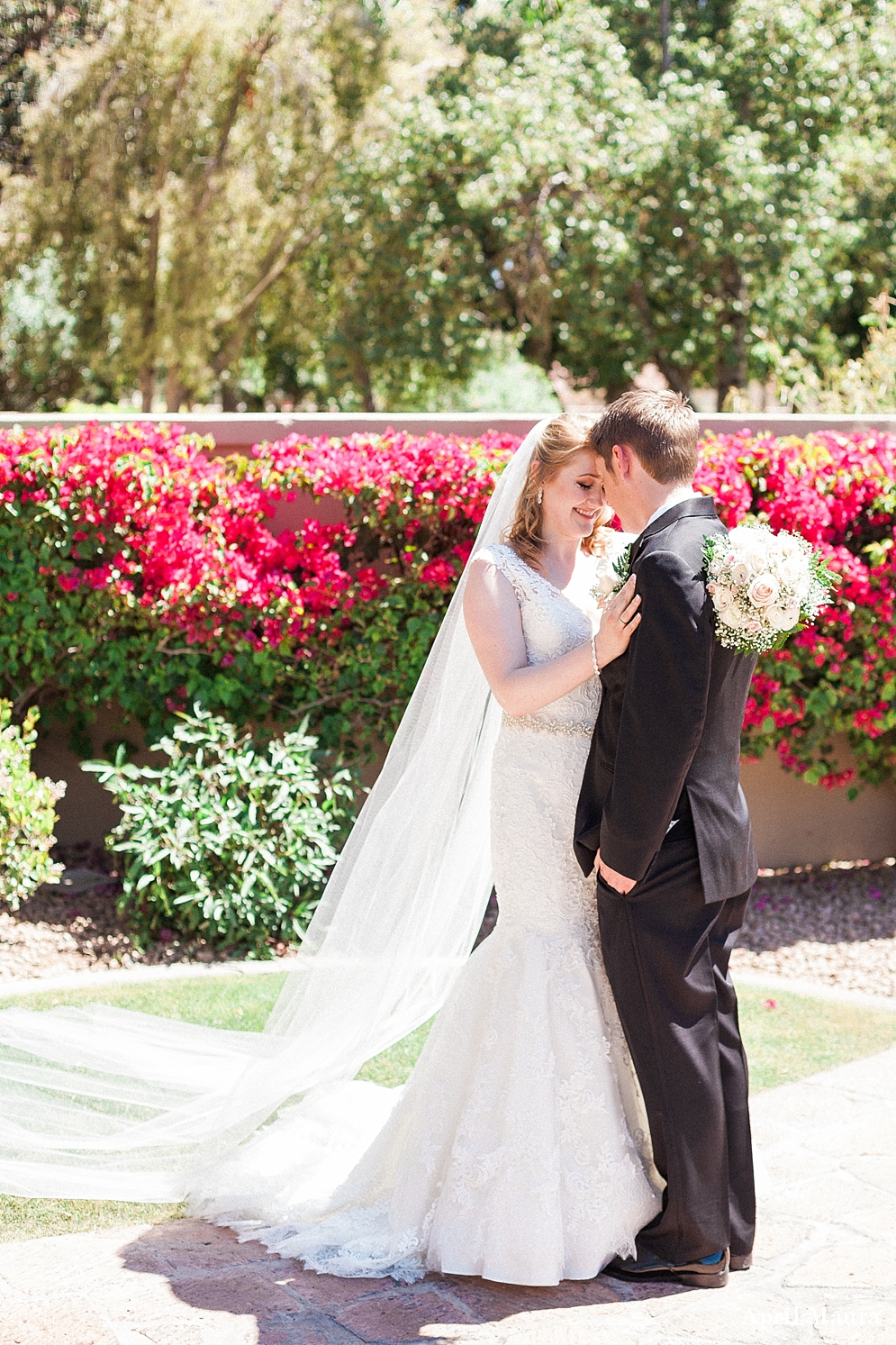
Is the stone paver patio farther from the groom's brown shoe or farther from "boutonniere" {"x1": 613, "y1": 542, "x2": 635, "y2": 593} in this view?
"boutonniere" {"x1": 613, "y1": 542, "x2": 635, "y2": 593}

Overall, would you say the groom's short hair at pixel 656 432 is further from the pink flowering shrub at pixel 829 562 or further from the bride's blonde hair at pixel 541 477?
the pink flowering shrub at pixel 829 562

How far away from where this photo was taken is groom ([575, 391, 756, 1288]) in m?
2.90

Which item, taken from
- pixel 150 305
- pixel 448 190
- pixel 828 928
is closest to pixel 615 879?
pixel 828 928

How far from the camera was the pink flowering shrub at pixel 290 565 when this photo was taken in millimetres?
5828

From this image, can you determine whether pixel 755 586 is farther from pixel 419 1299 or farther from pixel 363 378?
pixel 363 378

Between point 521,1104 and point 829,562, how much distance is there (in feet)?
12.0

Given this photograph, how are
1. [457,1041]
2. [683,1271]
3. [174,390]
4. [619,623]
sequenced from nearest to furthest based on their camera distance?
[619,623]
[683,1271]
[457,1041]
[174,390]

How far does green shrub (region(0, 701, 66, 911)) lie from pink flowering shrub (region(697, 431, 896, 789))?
10.6 feet

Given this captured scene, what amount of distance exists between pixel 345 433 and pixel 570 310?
1014cm

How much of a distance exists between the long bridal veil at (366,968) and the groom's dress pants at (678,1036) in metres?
0.78

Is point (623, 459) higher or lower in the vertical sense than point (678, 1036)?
higher

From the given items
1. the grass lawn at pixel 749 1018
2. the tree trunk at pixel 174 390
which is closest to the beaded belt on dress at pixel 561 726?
the grass lawn at pixel 749 1018

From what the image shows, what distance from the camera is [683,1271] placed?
3.10 meters

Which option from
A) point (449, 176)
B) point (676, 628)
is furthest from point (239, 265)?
point (676, 628)
